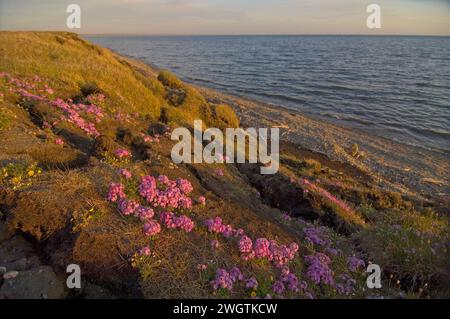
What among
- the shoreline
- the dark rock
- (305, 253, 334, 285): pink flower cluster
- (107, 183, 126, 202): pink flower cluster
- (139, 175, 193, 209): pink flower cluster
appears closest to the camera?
the dark rock

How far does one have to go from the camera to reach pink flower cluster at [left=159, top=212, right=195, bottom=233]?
22.1 feet

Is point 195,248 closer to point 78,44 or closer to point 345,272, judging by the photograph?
point 345,272

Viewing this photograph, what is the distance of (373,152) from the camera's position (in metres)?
24.1

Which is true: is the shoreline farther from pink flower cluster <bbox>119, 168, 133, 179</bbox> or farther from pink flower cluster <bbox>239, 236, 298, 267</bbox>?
pink flower cluster <bbox>119, 168, 133, 179</bbox>

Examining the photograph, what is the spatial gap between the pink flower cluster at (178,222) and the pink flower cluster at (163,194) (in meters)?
0.47

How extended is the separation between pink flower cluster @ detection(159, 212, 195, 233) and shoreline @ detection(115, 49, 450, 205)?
14691mm

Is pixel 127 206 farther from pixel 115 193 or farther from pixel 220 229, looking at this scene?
pixel 220 229

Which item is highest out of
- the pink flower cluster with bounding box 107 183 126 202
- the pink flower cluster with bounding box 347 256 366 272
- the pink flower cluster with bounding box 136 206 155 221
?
the pink flower cluster with bounding box 107 183 126 202

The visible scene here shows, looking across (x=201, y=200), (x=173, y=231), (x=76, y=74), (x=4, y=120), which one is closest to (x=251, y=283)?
(x=173, y=231)

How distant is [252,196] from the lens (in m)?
10.1

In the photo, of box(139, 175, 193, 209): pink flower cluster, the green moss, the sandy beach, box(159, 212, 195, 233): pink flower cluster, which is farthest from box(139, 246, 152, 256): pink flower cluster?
the sandy beach
